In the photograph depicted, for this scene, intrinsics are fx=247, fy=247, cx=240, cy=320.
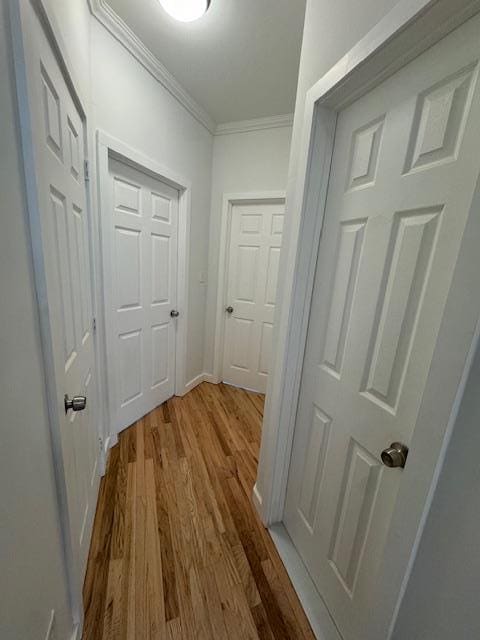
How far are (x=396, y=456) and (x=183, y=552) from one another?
45.7 inches

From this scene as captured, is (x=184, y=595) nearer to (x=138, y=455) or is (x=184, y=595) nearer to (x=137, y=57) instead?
(x=138, y=455)

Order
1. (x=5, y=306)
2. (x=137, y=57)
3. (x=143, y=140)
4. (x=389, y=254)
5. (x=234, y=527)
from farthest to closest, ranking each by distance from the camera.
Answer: (x=143, y=140) → (x=137, y=57) → (x=234, y=527) → (x=389, y=254) → (x=5, y=306)

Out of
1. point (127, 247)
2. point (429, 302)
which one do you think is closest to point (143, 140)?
point (127, 247)

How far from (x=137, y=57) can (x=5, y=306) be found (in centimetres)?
198

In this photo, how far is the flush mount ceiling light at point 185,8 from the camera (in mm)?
1225

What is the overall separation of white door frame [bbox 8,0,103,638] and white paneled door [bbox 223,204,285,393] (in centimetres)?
176

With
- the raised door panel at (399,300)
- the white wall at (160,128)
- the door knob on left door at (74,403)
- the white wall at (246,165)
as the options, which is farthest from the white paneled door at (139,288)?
the raised door panel at (399,300)

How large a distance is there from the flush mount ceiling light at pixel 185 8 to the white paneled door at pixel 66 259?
2.48ft

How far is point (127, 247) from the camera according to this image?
1.80 m

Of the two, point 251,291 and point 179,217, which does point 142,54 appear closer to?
point 179,217

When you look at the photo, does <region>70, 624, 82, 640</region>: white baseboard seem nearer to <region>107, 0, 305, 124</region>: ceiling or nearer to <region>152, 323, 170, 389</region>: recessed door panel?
<region>152, 323, 170, 389</region>: recessed door panel

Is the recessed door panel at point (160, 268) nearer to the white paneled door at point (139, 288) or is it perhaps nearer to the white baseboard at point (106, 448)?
the white paneled door at point (139, 288)

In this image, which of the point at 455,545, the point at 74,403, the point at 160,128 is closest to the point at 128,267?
the point at 160,128

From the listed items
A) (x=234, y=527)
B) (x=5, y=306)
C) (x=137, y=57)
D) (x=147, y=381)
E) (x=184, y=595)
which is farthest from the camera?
(x=147, y=381)
